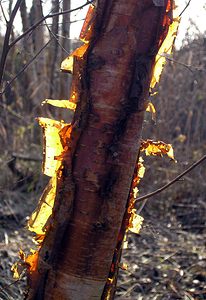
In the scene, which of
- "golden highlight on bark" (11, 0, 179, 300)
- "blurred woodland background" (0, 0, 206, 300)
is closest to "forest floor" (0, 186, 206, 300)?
"blurred woodland background" (0, 0, 206, 300)

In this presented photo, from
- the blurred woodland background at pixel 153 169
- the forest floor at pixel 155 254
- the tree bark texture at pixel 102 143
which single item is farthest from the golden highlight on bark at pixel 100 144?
the blurred woodland background at pixel 153 169

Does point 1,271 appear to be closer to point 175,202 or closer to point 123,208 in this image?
point 123,208

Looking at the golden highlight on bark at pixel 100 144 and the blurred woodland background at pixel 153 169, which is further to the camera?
the blurred woodland background at pixel 153 169

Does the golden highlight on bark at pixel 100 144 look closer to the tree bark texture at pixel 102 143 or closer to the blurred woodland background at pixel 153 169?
the tree bark texture at pixel 102 143

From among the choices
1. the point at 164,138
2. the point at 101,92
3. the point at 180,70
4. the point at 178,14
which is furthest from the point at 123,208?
the point at 180,70

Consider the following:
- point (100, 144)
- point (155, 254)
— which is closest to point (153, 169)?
point (155, 254)

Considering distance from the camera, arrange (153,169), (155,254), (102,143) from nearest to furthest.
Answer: (102,143)
(155,254)
(153,169)

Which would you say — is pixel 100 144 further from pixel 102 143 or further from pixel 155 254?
pixel 155 254
